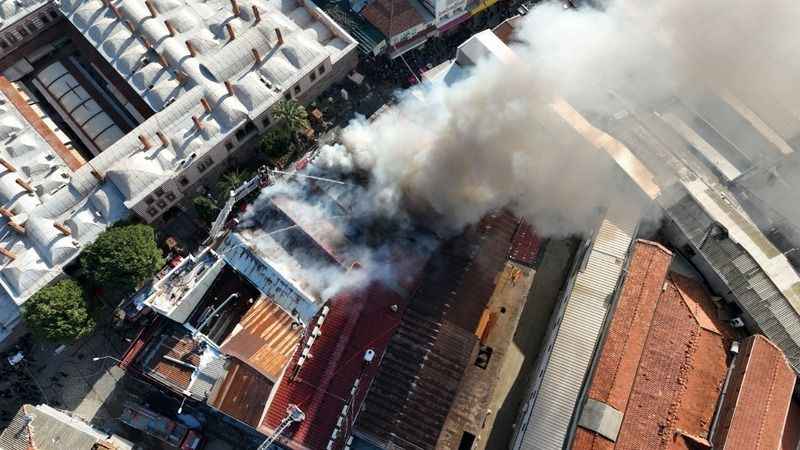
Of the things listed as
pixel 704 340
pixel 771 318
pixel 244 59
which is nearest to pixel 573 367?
pixel 704 340

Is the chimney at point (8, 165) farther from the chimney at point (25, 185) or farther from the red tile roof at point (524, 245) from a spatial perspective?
the red tile roof at point (524, 245)

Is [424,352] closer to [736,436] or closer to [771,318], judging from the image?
[736,436]

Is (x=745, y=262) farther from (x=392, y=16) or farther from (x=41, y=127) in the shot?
(x=41, y=127)

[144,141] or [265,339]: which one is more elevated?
[144,141]

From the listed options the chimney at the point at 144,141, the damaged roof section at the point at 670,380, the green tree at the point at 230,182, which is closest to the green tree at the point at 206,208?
the green tree at the point at 230,182

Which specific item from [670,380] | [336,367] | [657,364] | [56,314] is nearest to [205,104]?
[56,314]

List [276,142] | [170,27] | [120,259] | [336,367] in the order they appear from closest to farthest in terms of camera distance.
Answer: [336,367], [120,259], [276,142], [170,27]
